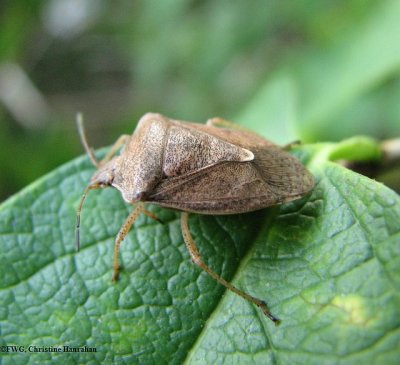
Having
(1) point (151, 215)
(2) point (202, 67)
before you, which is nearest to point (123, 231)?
(1) point (151, 215)

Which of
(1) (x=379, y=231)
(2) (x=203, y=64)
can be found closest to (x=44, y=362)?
(1) (x=379, y=231)

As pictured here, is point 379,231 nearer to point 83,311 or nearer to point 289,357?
point 289,357

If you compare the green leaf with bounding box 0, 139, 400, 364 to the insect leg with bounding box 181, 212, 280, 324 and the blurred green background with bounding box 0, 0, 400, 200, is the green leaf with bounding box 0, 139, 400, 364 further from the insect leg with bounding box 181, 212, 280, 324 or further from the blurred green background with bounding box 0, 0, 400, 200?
the blurred green background with bounding box 0, 0, 400, 200

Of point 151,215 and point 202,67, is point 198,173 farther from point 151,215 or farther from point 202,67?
A: point 202,67

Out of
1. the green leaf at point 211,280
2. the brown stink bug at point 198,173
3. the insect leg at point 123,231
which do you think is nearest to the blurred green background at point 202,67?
the brown stink bug at point 198,173

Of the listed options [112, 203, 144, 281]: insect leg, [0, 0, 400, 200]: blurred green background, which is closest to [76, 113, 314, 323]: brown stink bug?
[112, 203, 144, 281]: insect leg
